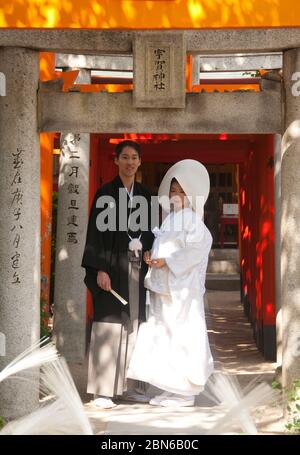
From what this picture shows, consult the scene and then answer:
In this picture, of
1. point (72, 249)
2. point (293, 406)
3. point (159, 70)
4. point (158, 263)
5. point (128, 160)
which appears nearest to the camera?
point (293, 406)

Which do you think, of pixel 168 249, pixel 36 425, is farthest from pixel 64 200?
pixel 36 425

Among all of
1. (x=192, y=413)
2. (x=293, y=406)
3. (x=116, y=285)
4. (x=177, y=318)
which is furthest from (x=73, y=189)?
(x=293, y=406)

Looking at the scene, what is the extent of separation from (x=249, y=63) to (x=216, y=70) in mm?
517

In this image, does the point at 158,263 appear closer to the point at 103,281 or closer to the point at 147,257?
the point at 147,257

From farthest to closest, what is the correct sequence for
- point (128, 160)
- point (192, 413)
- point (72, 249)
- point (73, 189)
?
point (73, 189), point (72, 249), point (128, 160), point (192, 413)

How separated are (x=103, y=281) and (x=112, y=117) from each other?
1383 mm

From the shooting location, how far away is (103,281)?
22.0ft

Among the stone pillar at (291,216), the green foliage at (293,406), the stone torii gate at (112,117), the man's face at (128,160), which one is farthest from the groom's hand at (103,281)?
the green foliage at (293,406)

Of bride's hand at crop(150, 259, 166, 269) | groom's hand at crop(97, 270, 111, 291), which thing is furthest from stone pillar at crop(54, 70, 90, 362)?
bride's hand at crop(150, 259, 166, 269)

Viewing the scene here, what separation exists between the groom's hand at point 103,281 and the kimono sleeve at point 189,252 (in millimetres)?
498

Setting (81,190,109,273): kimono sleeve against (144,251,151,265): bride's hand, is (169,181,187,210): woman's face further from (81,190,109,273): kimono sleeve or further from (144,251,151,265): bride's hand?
(81,190,109,273): kimono sleeve

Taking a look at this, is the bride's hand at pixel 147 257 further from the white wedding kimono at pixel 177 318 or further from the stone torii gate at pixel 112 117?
the stone torii gate at pixel 112 117

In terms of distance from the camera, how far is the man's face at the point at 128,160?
6.76 m

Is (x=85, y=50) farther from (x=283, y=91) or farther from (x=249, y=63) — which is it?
(x=249, y=63)
